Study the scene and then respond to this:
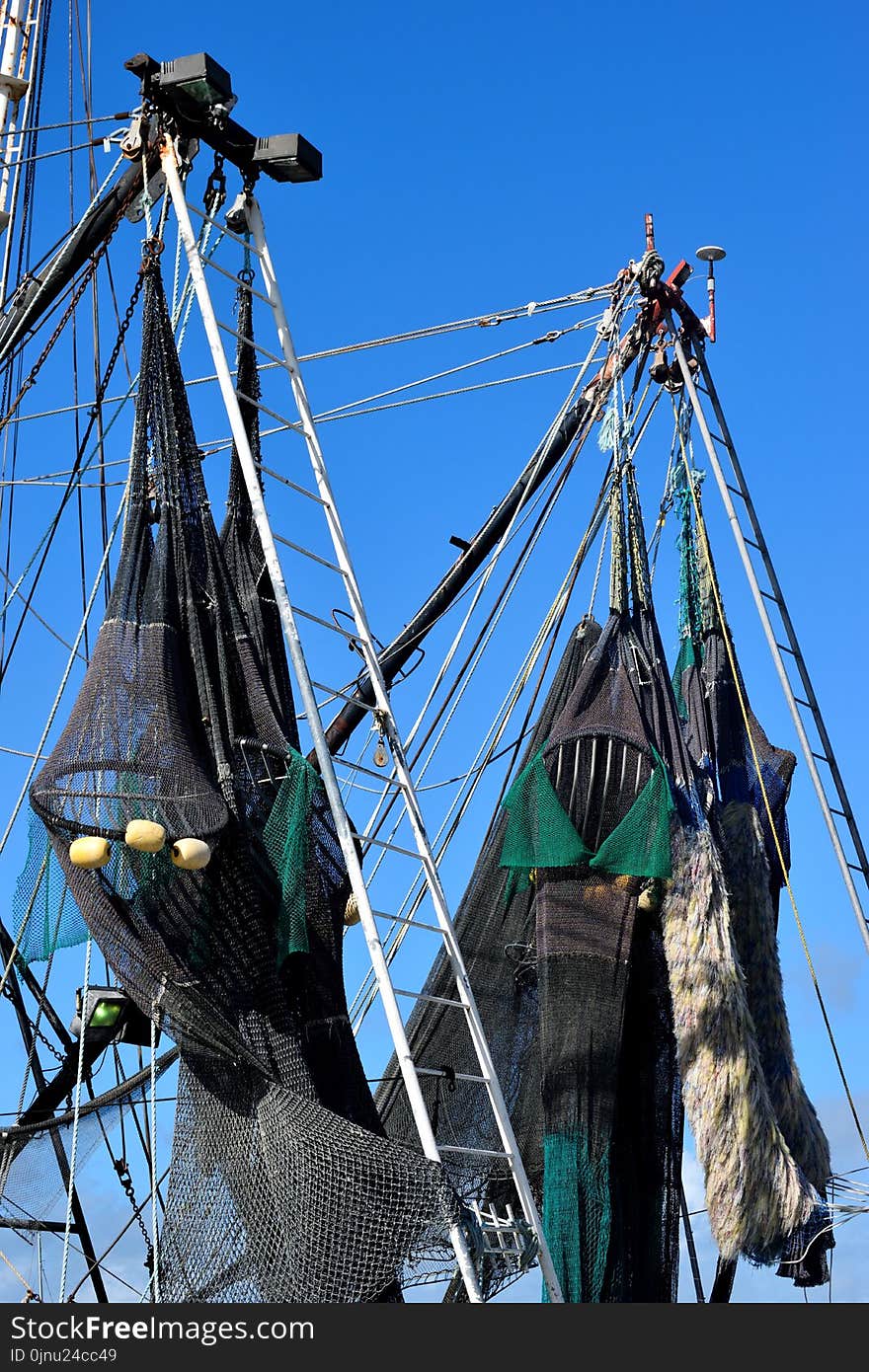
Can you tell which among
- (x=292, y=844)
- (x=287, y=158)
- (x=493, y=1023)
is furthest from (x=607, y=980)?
(x=287, y=158)

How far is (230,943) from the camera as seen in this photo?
802 cm

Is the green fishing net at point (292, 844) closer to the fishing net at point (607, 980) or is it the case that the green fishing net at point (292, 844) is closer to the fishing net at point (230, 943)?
the fishing net at point (230, 943)

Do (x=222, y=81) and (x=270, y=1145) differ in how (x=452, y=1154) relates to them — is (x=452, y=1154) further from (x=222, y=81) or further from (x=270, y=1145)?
(x=222, y=81)

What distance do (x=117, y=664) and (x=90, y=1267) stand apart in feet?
9.68

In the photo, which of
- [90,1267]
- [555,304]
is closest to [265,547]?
[90,1267]

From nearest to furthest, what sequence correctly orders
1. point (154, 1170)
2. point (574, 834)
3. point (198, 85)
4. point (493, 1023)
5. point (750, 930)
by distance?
point (154, 1170) < point (198, 85) < point (574, 834) < point (493, 1023) < point (750, 930)

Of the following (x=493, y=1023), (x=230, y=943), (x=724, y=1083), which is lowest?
(x=724, y=1083)

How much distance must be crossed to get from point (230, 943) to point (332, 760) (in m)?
0.89

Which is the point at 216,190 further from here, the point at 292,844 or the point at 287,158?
the point at 292,844

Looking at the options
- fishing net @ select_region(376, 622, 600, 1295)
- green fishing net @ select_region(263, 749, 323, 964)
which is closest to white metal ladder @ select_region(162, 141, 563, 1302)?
green fishing net @ select_region(263, 749, 323, 964)

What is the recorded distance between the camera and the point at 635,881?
402 inches

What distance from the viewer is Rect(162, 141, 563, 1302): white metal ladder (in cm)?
773

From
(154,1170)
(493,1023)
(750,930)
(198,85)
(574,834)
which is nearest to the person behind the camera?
(154,1170)

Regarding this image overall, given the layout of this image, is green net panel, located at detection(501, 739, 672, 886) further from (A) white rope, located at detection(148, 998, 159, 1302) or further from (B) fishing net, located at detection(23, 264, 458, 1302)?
(A) white rope, located at detection(148, 998, 159, 1302)
